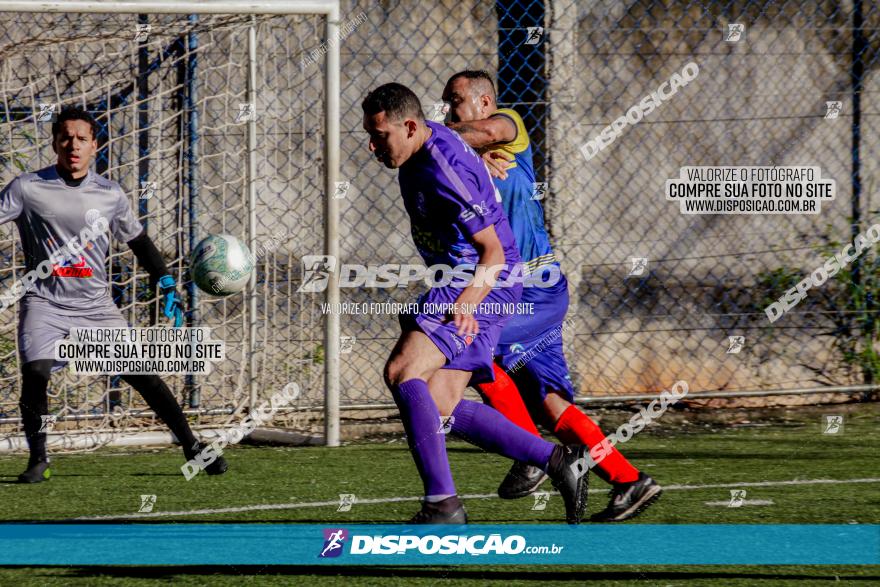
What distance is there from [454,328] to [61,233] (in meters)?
2.91

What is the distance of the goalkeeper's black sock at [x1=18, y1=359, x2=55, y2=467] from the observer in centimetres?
641

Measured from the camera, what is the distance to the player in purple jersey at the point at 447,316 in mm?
4535

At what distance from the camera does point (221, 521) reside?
5172mm

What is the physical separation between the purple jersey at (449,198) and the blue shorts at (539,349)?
1.65 ft

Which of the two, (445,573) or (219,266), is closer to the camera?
(445,573)

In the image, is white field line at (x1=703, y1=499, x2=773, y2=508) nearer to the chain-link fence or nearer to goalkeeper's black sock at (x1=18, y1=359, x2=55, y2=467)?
the chain-link fence

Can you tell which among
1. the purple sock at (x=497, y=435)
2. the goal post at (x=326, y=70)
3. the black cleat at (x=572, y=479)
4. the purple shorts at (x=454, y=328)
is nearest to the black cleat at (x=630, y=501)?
the black cleat at (x=572, y=479)

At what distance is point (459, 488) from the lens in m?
5.97

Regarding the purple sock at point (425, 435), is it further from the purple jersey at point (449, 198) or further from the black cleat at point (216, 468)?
the black cleat at point (216, 468)

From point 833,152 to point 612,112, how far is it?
1747 mm

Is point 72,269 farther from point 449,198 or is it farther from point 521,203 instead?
point 449,198

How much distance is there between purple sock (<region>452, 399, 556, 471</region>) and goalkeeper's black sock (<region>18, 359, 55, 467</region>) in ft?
8.62

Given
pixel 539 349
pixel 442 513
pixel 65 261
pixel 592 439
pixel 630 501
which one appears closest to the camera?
pixel 442 513

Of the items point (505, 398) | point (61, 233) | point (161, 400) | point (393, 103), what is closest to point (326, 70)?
point (61, 233)
